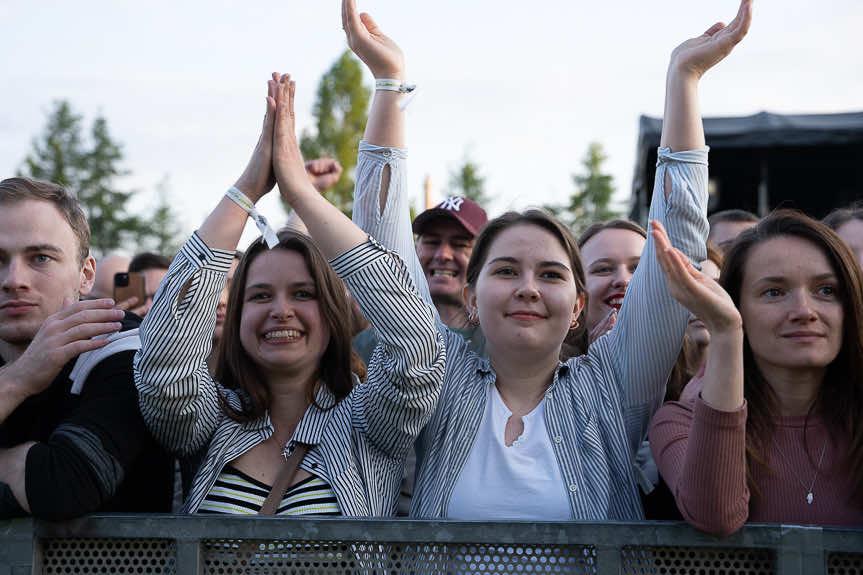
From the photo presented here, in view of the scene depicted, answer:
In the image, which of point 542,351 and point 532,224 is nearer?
point 542,351

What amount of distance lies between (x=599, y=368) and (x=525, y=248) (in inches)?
16.3

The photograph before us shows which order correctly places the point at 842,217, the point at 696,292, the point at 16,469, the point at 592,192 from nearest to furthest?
the point at 696,292
the point at 16,469
the point at 842,217
the point at 592,192

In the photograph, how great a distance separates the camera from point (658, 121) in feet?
27.7

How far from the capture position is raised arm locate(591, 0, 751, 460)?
226cm

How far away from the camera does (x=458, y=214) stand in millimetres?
4020

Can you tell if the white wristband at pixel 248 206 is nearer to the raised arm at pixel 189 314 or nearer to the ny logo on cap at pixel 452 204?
the raised arm at pixel 189 314

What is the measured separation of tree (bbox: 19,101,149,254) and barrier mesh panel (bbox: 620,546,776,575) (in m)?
32.6

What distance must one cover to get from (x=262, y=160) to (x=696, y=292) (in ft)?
3.87

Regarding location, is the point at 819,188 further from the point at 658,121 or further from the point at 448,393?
the point at 448,393

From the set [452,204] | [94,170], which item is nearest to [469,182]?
[94,170]

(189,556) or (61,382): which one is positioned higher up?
(61,382)

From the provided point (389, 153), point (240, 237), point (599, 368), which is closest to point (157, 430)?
point (240, 237)

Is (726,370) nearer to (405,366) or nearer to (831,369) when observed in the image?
(831,369)

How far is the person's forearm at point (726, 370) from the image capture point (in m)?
1.79
